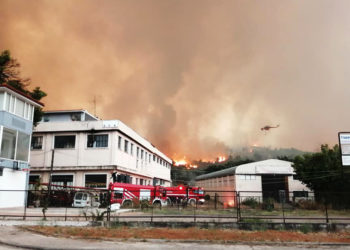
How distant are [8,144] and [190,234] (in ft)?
60.2

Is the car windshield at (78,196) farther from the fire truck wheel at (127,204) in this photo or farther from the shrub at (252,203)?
the shrub at (252,203)

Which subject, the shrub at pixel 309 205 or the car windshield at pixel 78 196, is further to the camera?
the car windshield at pixel 78 196

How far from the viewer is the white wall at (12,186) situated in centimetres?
2375

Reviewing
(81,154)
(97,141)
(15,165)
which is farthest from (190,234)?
(81,154)

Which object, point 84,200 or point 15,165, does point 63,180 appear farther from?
point 15,165

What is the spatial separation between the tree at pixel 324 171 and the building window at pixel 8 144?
27129 mm

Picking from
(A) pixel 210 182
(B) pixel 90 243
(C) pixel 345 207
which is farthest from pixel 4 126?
(A) pixel 210 182

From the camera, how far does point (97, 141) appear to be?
116 feet

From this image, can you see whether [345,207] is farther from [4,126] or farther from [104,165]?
[4,126]

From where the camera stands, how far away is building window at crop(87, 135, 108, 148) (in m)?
35.1

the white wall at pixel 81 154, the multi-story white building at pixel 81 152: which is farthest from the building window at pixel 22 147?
the white wall at pixel 81 154

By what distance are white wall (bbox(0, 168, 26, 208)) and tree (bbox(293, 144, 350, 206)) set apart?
86.4 ft

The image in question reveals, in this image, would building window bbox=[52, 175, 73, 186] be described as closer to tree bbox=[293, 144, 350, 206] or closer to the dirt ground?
the dirt ground

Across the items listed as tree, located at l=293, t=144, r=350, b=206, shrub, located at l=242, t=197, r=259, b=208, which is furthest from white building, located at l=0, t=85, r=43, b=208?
tree, located at l=293, t=144, r=350, b=206
